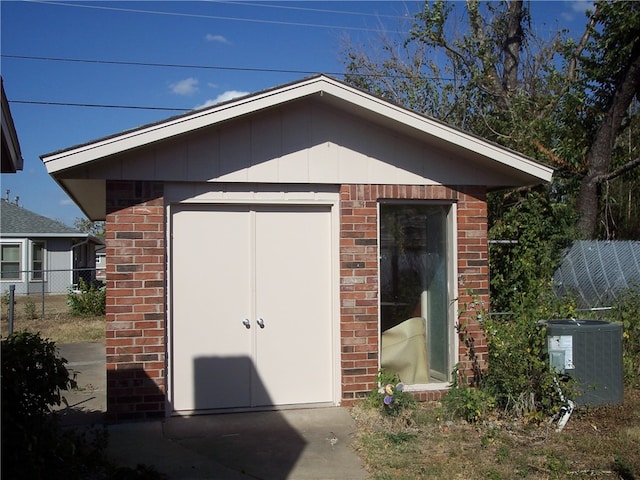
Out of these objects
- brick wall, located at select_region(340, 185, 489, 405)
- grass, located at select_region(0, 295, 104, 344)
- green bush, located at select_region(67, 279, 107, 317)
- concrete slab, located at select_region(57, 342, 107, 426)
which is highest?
brick wall, located at select_region(340, 185, 489, 405)

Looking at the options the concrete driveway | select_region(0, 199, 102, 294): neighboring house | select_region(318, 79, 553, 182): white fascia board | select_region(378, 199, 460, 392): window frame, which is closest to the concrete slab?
the concrete driveway

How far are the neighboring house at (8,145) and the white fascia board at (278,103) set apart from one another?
0.26m

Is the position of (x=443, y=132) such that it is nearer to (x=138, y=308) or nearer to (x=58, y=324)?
(x=138, y=308)

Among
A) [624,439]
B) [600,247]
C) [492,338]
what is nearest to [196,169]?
[492,338]

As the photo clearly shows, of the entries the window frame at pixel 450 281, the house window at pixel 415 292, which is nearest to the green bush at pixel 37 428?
the house window at pixel 415 292

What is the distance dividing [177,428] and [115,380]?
2.66 ft

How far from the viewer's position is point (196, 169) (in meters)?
6.76

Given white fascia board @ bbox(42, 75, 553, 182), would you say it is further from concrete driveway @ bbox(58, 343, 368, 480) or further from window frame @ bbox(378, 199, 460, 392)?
concrete driveway @ bbox(58, 343, 368, 480)

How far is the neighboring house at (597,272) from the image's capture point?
372 inches

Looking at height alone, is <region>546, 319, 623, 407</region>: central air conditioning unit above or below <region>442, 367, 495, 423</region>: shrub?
above

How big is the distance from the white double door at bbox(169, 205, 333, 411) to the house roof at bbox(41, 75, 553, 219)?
0.97 metres

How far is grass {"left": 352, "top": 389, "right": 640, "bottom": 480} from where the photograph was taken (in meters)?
5.16

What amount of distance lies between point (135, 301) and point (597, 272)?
6926mm

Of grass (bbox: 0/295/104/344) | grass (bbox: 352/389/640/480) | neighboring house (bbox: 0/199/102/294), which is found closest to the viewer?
grass (bbox: 352/389/640/480)
